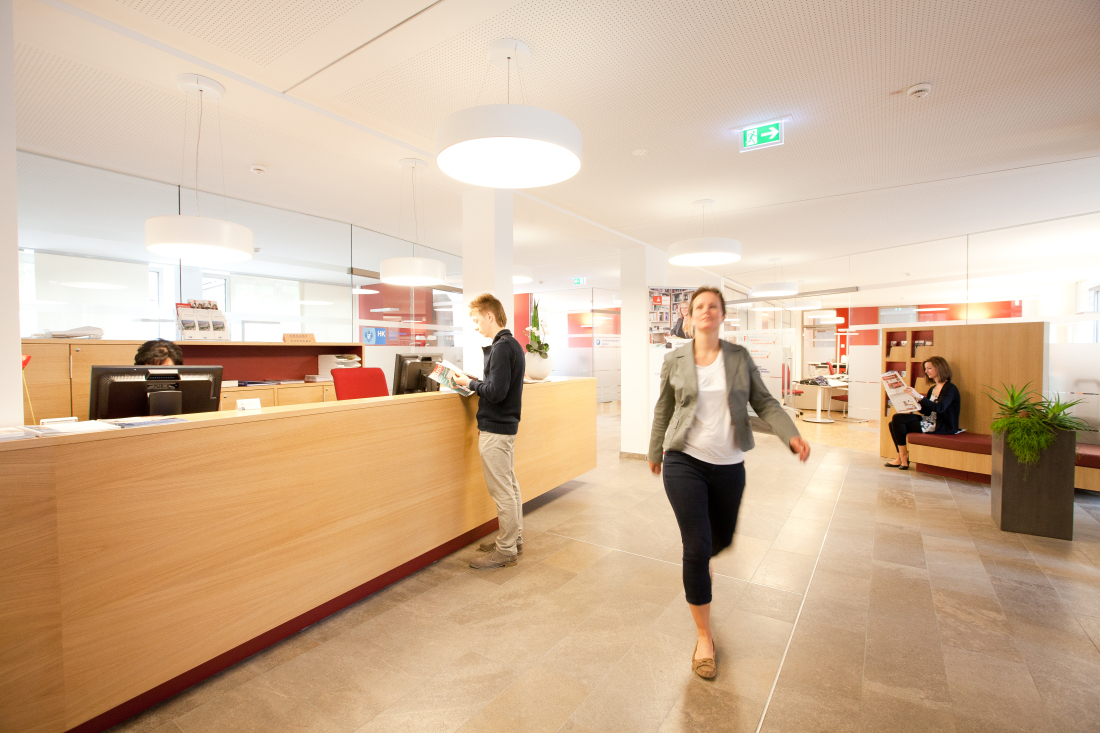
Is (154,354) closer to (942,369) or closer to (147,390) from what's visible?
(147,390)

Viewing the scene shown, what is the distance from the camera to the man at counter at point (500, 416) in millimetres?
3099

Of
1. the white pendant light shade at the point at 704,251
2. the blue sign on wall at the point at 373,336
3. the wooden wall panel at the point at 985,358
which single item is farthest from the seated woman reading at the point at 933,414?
the blue sign on wall at the point at 373,336

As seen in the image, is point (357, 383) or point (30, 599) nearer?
point (30, 599)

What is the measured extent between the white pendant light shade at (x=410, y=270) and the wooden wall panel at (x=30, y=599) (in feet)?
13.0

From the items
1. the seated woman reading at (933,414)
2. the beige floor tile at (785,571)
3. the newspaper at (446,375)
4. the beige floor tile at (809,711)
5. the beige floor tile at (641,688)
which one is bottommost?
the beige floor tile at (785,571)

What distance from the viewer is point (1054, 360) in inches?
229

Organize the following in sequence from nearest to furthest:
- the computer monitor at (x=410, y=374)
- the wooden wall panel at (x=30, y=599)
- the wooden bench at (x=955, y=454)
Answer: the wooden wall panel at (x=30, y=599) < the computer monitor at (x=410, y=374) < the wooden bench at (x=955, y=454)

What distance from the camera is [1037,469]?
12.3 ft

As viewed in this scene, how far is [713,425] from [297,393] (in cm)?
496

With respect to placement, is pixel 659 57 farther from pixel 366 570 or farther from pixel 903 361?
pixel 903 361

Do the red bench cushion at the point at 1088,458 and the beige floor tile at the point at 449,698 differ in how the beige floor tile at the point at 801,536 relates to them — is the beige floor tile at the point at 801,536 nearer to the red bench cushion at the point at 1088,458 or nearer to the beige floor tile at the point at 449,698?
the beige floor tile at the point at 449,698

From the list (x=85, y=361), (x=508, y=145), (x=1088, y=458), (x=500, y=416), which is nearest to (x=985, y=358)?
(x=1088, y=458)

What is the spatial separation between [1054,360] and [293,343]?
30.0 feet

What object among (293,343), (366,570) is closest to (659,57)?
(366,570)
